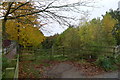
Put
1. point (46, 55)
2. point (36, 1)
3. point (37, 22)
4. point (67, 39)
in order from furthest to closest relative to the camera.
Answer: point (67, 39) < point (46, 55) < point (37, 22) < point (36, 1)

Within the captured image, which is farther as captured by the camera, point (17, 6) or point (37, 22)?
point (37, 22)

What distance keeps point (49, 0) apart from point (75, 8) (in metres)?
0.78

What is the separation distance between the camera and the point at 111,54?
6.82 meters

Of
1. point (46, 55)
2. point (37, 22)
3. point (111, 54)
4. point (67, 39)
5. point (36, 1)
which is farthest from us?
point (67, 39)

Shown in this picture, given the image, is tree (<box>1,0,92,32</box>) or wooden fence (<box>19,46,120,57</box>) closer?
tree (<box>1,0,92,32</box>)

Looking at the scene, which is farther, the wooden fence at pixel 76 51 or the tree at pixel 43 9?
the wooden fence at pixel 76 51

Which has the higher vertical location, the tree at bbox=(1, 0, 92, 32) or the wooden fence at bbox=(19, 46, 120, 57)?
the tree at bbox=(1, 0, 92, 32)

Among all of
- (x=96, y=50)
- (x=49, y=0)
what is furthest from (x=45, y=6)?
(x=96, y=50)

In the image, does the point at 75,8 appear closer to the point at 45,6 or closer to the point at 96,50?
the point at 45,6

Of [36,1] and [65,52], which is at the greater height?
[36,1]

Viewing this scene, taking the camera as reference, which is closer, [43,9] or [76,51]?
[43,9]

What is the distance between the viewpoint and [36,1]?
3.13 meters

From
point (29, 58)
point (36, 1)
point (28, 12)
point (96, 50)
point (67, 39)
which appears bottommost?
point (29, 58)

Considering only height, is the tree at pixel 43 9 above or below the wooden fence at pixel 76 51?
above
